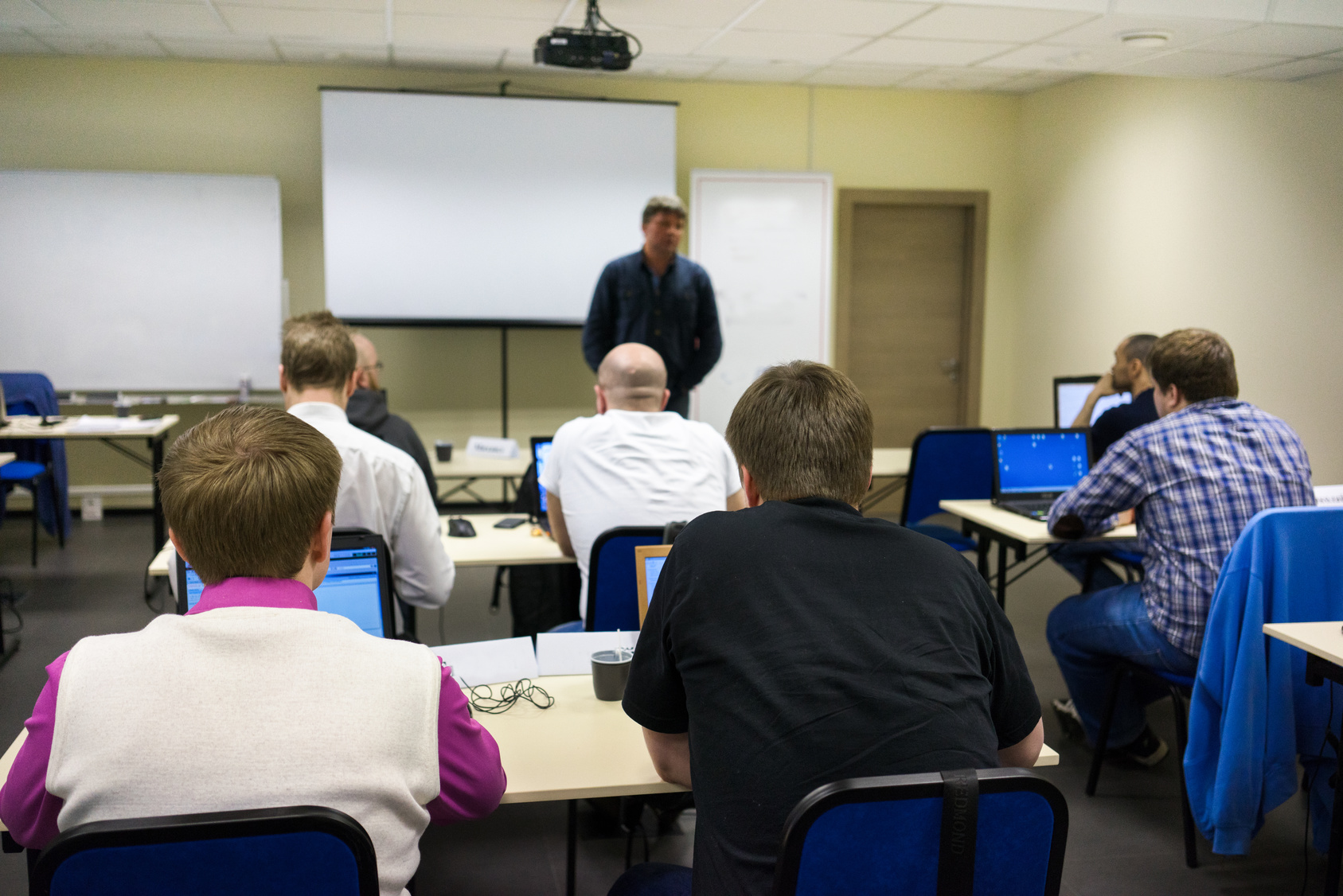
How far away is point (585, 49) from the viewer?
396 centimetres

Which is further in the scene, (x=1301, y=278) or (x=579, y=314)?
(x=579, y=314)

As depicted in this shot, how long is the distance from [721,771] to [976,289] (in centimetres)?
621

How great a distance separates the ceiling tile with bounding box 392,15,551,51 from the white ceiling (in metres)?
0.01

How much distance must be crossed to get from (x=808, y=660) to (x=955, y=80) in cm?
591

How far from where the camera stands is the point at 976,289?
686 cm

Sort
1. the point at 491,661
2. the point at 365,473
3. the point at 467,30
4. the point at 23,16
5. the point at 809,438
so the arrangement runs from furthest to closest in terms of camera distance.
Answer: the point at 23,16, the point at 467,30, the point at 365,473, the point at 491,661, the point at 809,438

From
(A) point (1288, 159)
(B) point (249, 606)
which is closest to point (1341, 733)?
(B) point (249, 606)

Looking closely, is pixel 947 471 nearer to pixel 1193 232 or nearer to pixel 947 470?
pixel 947 470

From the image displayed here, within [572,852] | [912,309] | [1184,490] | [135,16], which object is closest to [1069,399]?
[1184,490]

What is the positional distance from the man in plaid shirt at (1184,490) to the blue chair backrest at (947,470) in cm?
121

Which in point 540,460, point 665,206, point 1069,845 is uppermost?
point 665,206

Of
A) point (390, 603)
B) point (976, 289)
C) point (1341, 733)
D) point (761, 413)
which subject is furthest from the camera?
point (976, 289)

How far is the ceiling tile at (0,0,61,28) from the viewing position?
4305 mm

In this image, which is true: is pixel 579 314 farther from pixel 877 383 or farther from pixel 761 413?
pixel 761 413
